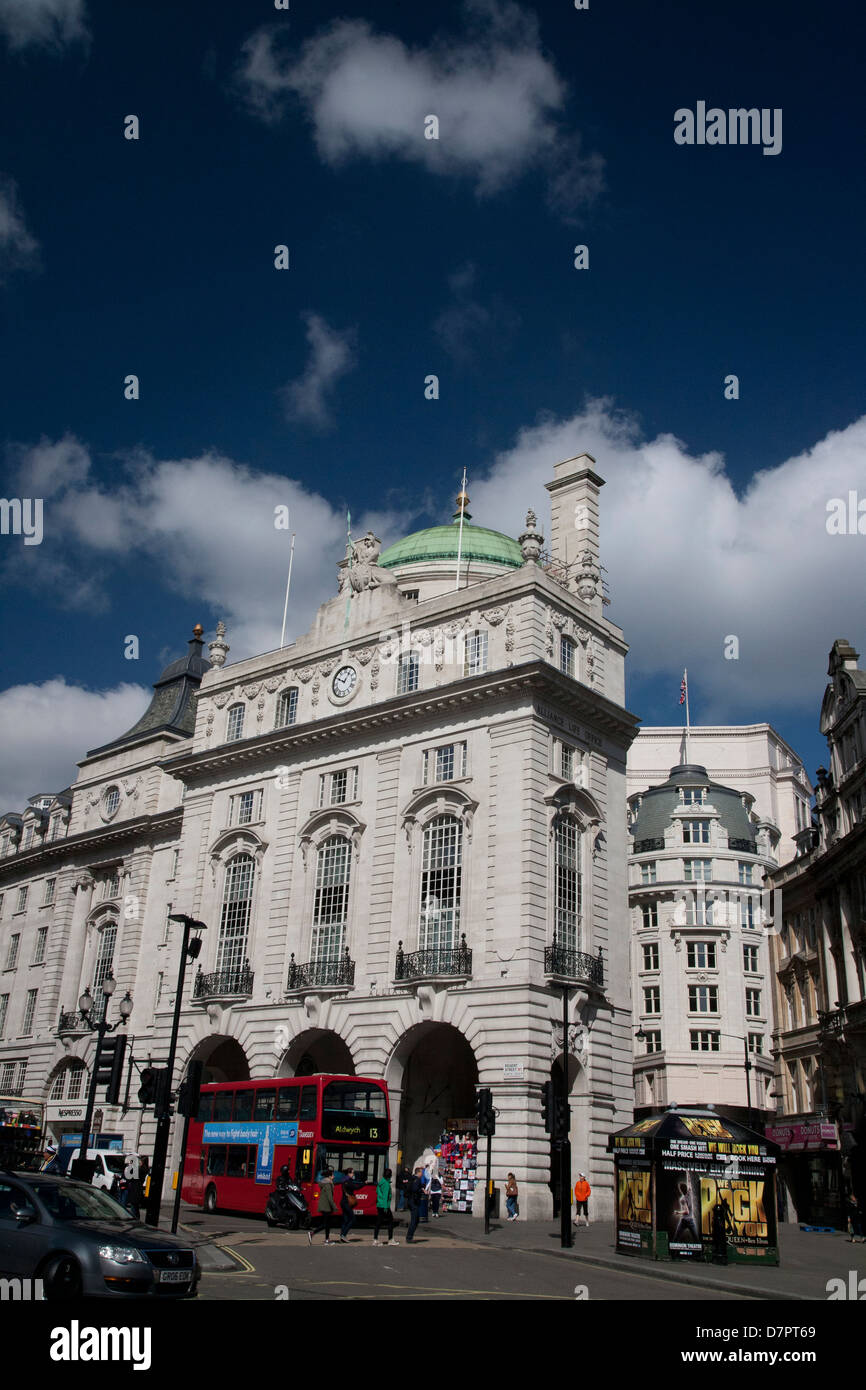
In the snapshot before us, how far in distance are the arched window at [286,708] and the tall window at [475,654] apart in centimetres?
903

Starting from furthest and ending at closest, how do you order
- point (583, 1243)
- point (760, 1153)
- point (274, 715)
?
point (274, 715) → point (583, 1243) → point (760, 1153)

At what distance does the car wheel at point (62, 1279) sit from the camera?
12336mm

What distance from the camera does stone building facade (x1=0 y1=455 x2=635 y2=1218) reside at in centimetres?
3597

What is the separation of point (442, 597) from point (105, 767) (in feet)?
89.1

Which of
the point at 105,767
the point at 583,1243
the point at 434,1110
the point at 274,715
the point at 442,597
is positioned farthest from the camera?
the point at 105,767

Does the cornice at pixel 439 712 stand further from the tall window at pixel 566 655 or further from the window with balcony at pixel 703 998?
the window with balcony at pixel 703 998

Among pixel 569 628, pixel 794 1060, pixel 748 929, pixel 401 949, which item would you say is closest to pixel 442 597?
pixel 569 628

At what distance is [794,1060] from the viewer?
5272cm

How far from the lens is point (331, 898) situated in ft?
137

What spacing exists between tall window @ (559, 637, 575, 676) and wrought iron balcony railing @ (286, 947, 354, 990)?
12736 mm

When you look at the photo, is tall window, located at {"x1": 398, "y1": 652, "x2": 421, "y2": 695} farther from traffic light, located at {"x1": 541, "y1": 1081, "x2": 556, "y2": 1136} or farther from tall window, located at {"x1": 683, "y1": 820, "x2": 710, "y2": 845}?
tall window, located at {"x1": 683, "y1": 820, "x2": 710, "y2": 845}

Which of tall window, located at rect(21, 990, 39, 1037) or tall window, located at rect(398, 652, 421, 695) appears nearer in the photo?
tall window, located at rect(398, 652, 421, 695)

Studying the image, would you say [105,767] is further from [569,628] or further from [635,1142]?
[635,1142]

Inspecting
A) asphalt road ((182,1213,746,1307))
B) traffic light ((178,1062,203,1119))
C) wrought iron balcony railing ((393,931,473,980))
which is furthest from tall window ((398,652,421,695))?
asphalt road ((182,1213,746,1307))
